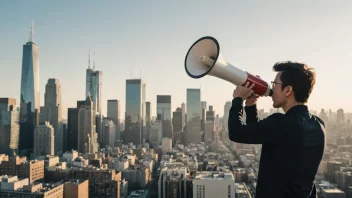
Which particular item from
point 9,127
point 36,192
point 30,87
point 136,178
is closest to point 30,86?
point 30,87

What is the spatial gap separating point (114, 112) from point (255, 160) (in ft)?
76.9

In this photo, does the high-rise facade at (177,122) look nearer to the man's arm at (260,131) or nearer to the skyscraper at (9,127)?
the skyscraper at (9,127)

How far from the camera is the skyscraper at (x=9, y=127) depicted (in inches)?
884

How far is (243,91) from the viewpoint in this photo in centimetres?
82

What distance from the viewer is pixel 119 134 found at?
31.4m

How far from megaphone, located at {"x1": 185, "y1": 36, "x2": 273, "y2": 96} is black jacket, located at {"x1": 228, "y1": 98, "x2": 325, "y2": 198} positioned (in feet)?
0.44

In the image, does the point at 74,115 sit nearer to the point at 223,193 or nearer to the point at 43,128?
the point at 43,128

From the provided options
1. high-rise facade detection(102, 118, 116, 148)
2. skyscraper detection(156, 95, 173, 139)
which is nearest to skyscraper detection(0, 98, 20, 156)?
high-rise facade detection(102, 118, 116, 148)

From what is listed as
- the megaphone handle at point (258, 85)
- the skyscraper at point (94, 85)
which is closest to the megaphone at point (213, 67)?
the megaphone handle at point (258, 85)

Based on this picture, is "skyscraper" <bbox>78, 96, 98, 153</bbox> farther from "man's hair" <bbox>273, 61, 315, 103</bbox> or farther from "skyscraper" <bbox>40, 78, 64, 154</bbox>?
"man's hair" <bbox>273, 61, 315, 103</bbox>

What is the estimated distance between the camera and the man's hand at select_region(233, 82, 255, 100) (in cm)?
82

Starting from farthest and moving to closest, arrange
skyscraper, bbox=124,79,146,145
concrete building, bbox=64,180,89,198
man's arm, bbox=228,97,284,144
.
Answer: skyscraper, bbox=124,79,146,145, concrete building, bbox=64,180,89,198, man's arm, bbox=228,97,284,144

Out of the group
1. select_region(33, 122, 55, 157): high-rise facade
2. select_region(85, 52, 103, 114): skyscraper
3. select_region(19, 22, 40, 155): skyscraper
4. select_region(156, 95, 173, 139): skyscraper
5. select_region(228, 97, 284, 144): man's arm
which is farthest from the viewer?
select_region(85, 52, 103, 114): skyscraper

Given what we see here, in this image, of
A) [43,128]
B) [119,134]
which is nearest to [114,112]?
[119,134]
